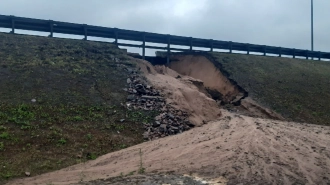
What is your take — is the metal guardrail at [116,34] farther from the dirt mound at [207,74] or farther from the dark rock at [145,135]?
the dark rock at [145,135]

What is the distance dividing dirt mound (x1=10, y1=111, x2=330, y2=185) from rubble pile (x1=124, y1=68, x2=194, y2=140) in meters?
1.86

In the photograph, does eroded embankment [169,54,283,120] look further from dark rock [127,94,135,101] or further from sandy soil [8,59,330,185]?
sandy soil [8,59,330,185]

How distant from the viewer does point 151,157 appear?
13.2m

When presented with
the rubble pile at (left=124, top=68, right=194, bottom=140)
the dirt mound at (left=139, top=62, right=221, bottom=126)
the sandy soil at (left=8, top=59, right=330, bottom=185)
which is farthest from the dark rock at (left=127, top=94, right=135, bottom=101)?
the sandy soil at (left=8, top=59, right=330, bottom=185)

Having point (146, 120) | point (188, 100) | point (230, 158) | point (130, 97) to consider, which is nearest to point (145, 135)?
point (146, 120)

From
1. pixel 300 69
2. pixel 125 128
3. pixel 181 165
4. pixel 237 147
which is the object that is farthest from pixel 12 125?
pixel 300 69

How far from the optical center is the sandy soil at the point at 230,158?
10969 millimetres

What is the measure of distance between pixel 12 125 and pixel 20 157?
7.58 ft

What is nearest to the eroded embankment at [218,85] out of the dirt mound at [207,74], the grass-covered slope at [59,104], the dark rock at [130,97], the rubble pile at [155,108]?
the dirt mound at [207,74]

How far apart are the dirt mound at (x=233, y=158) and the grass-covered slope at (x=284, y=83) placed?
33.5ft

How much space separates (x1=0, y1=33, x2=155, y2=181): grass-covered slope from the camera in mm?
14531

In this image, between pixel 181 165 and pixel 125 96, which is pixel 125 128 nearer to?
pixel 125 96

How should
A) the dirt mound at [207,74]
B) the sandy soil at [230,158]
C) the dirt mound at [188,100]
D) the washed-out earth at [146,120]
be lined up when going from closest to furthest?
1. the sandy soil at [230,158]
2. the washed-out earth at [146,120]
3. the dirt mound at [188,100]
4. the dirt mound at [207,74]

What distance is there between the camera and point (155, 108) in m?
19.4
